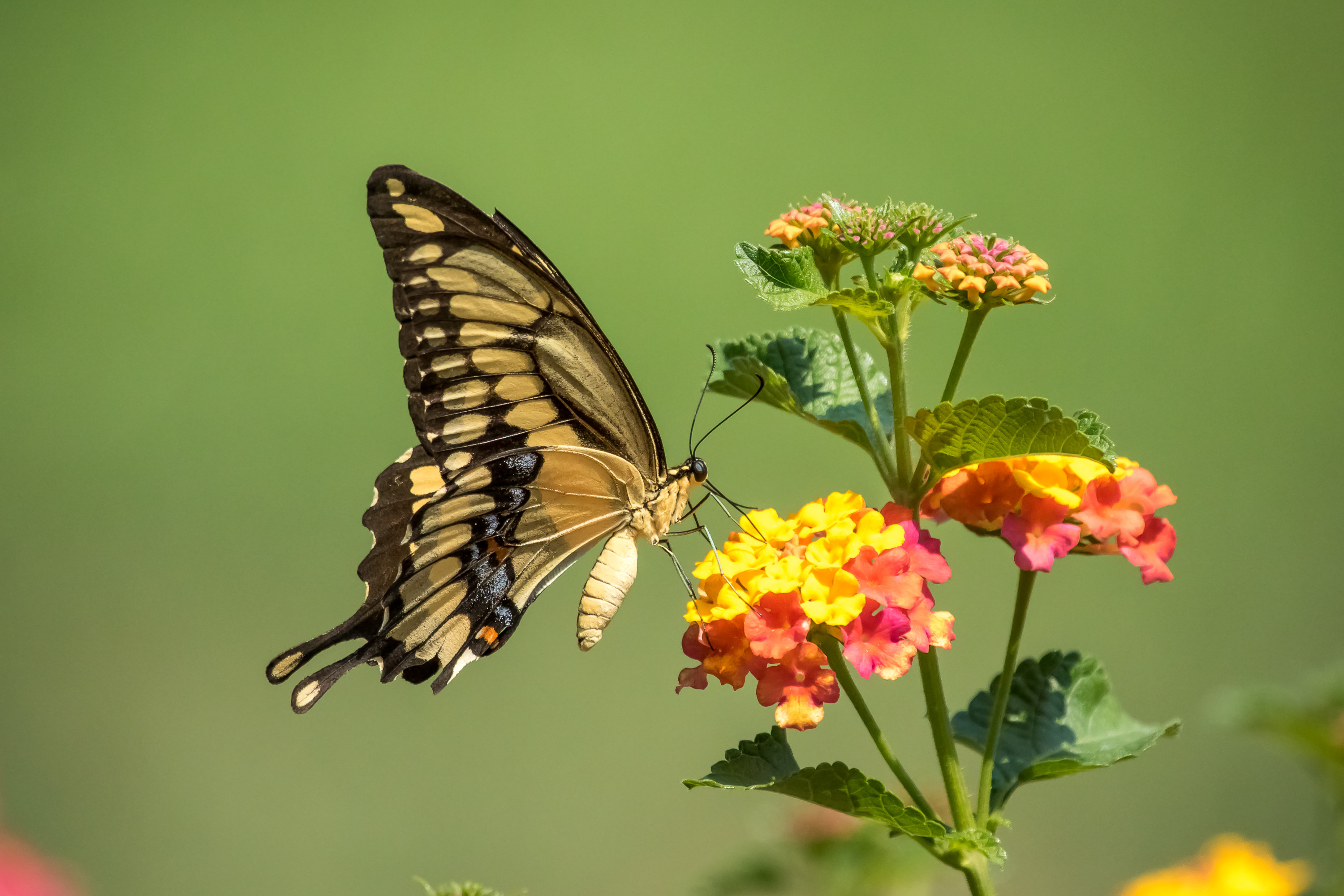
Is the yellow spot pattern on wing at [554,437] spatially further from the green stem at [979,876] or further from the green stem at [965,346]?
the green stem at [979,876]

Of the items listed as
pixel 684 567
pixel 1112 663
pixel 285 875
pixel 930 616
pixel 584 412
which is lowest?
pixel 285 875

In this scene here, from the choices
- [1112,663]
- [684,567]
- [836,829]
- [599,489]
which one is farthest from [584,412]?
[1112,663]

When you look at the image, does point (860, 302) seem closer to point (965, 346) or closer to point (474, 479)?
point (965, 346)

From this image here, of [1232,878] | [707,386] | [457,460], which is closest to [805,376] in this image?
[707,386]

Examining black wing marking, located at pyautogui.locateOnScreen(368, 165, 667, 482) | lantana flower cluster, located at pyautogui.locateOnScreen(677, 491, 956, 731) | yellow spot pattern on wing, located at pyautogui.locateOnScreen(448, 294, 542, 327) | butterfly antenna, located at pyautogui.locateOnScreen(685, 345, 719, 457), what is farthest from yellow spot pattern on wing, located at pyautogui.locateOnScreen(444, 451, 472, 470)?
lantana flower cluster, located at pyautogui.locateOnScreen(677, 491, 956, 731)

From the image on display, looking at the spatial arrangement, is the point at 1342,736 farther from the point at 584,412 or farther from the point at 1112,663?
the point at 1112,663

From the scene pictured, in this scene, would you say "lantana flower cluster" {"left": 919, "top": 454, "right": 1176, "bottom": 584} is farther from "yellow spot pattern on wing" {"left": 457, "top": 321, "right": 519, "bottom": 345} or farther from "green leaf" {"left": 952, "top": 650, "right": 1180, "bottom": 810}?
"yellow spot pattern on wing" {"left": 457, "top": 321, "right": 519, "bottom": 345}
